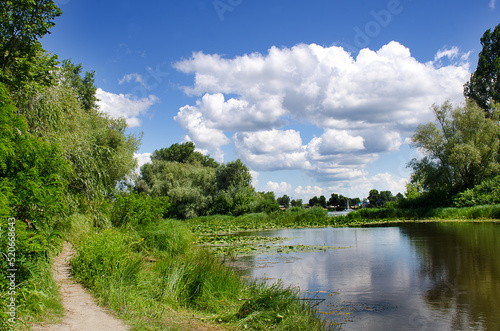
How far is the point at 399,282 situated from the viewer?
445 inches

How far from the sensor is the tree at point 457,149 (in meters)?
38.6

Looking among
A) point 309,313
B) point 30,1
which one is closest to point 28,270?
point 309,313

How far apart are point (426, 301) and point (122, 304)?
7026 millimetres

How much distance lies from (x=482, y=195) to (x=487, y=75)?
16.3m

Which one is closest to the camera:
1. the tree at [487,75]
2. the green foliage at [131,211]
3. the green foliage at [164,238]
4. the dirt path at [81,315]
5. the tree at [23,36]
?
the dirt path at [81,315]

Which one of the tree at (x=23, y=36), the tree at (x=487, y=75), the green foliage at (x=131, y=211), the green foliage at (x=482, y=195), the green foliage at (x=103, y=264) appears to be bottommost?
the green foliage at (x=103, y=264)

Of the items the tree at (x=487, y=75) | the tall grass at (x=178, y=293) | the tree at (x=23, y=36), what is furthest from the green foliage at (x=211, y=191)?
the tall grass at (x=178, y=293)

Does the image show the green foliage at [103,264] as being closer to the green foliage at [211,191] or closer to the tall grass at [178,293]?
the tall grass at [178,293]

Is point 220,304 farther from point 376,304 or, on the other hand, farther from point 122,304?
point 376,304

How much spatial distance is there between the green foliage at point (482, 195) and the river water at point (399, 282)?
63.6ft

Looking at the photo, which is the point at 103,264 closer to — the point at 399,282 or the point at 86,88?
the point at 399,282

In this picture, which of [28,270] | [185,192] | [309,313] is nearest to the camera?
[28,270]

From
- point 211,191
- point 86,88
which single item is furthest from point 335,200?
point 86,88

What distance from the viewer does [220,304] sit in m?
7.61
